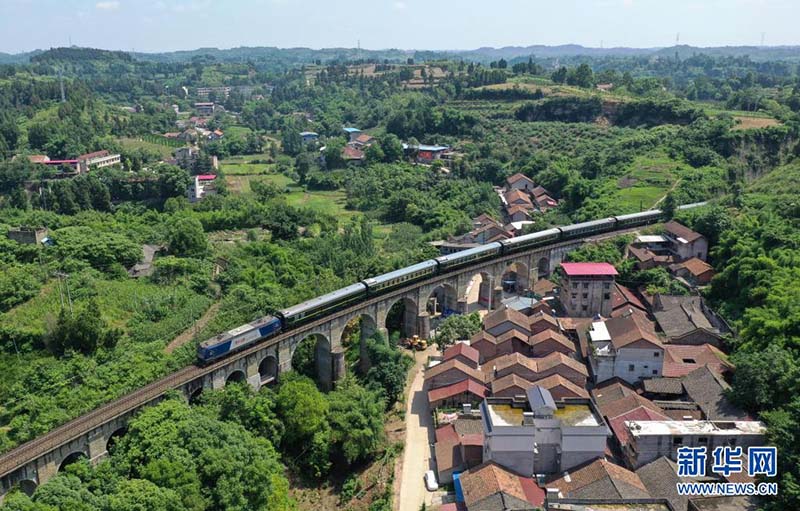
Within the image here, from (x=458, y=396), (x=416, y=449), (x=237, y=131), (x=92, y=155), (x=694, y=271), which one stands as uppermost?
(x=237, y=131)

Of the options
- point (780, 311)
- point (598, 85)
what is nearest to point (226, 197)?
point (780, 311)

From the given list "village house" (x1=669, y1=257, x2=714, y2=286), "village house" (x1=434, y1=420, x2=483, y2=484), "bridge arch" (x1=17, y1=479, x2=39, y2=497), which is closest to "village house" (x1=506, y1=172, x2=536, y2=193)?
"village house" (x1=669, y1=257, x2=714, y2=286)

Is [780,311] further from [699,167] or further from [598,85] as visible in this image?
[598,85]

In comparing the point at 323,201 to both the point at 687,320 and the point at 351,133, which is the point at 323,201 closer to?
the point at 351,133

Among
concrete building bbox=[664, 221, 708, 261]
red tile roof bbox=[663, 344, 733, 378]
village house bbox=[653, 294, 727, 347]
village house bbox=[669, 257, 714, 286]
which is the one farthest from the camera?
A: concrete building bbox=[664, 221, 708, 261]

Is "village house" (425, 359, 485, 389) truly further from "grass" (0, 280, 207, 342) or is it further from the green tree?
"grass" (0, 280, 207, 342)

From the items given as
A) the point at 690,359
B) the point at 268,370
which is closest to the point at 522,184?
the point at 690,359

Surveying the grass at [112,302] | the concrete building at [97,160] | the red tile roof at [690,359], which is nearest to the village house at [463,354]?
the red tile roof at [690,359]
